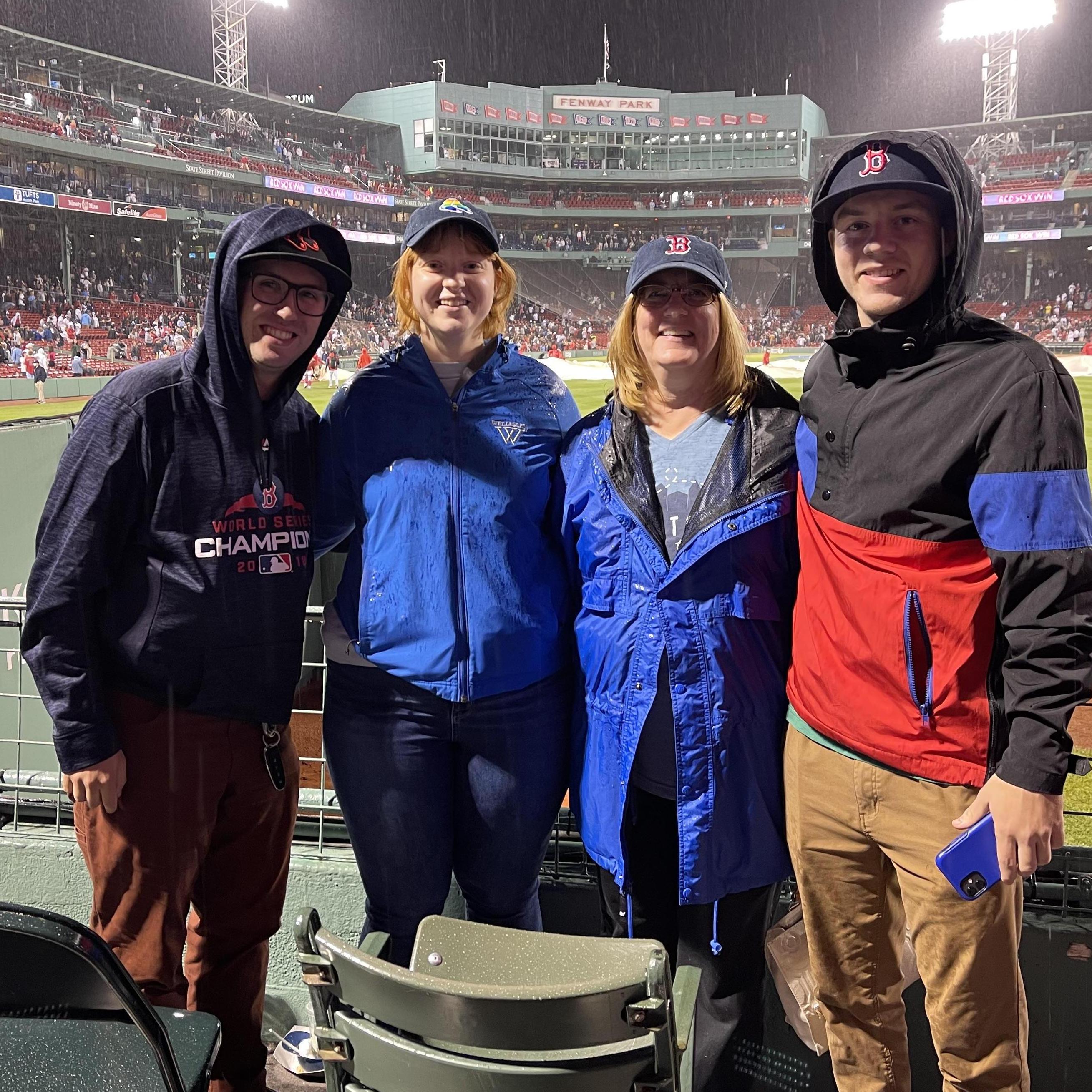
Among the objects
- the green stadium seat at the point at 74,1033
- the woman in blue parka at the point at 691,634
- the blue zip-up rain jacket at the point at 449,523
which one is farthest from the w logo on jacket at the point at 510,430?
the green stadium seat at the point at 74,1033

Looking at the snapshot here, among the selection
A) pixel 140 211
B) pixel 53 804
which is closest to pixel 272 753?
pixel 53 804

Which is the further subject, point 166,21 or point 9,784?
point 166,21

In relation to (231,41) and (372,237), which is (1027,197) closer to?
(372,237)

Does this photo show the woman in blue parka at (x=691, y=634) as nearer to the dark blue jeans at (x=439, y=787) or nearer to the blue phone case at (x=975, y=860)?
the dark blue jeans at (x=439, y=787)

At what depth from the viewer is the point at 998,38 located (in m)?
26.5

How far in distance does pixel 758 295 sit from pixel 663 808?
29361mm

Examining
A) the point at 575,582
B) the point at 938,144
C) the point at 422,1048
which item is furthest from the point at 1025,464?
the point at 422,1048

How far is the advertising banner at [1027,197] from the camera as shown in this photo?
25.5m

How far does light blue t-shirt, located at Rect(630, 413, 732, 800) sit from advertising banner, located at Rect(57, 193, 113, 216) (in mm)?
25402

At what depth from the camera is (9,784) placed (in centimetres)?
227

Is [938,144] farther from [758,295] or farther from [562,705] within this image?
[758,295]

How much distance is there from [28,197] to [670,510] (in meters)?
25.0

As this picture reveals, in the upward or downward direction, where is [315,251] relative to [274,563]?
upward

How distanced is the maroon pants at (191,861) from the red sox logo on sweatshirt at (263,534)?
25cm
